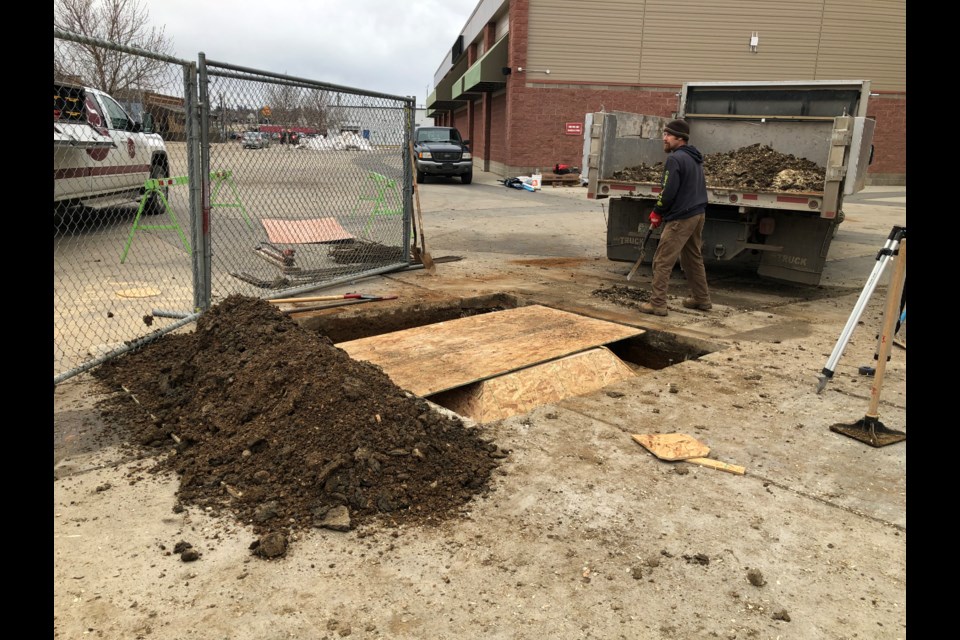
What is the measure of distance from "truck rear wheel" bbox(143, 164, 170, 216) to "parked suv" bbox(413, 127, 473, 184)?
42.8ft

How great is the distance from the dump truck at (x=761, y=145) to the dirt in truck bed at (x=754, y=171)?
0.07m

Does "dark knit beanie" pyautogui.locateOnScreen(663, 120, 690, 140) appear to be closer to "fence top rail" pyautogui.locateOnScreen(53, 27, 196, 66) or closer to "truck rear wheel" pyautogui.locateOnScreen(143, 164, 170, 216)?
"fence top rail" pyautogui.locateOnScreen(53, 27, 196, 66)

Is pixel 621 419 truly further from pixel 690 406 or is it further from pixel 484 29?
pixel 484 29

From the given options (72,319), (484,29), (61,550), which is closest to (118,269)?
(72,319)

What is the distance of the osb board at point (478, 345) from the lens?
17.0ft

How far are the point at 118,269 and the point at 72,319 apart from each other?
102 inches

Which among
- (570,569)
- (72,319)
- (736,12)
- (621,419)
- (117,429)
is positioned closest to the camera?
(570,569)

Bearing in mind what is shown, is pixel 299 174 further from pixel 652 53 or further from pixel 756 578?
pixel 652 53

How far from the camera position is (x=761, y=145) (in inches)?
372

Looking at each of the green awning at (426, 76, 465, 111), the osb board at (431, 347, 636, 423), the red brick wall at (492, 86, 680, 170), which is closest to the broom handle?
the osb board at (431, 347, 636, 423)

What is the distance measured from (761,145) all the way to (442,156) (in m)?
16.8
